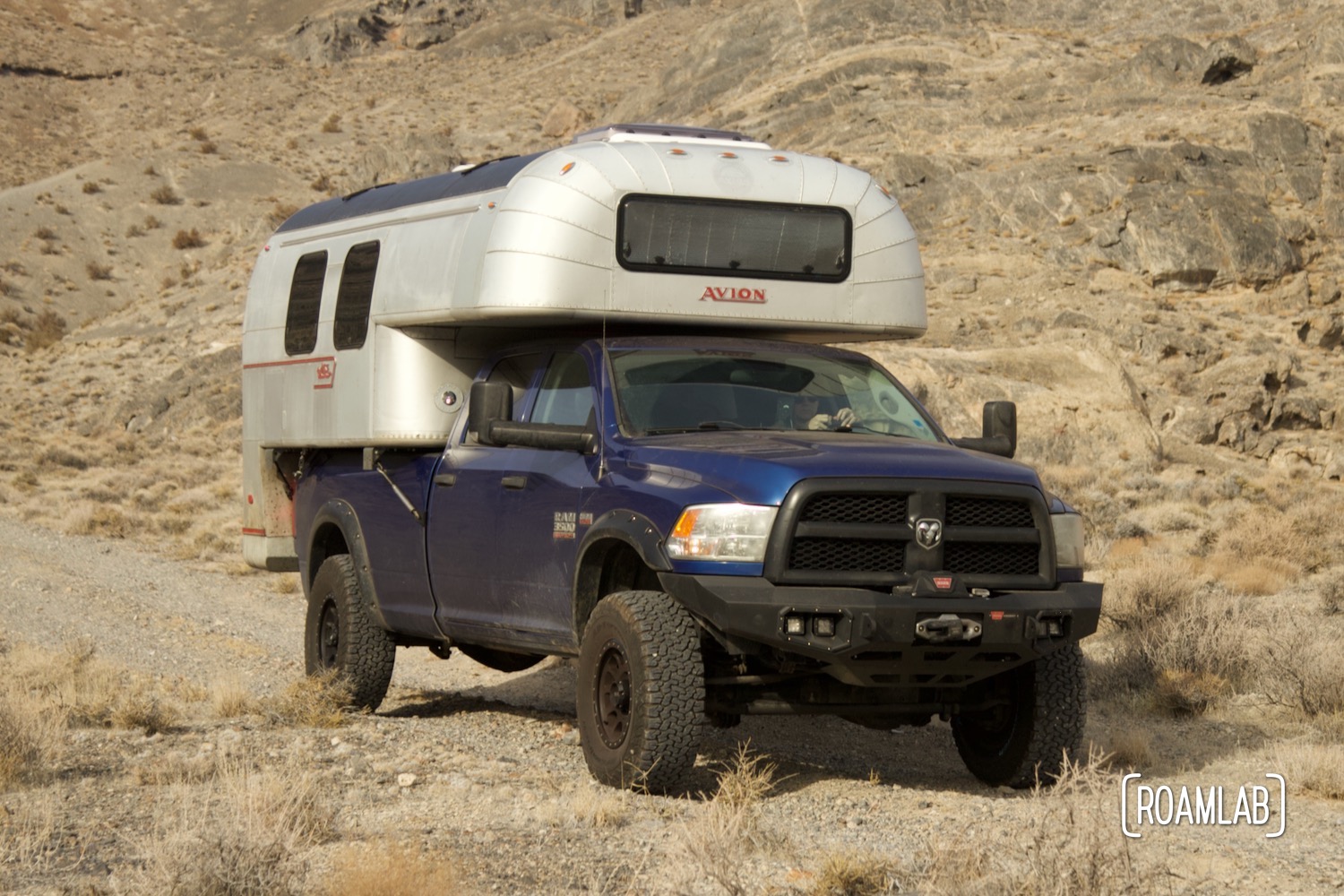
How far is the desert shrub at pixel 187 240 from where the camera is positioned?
5400 centimetres

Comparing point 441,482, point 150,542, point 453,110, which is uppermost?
point 453,110

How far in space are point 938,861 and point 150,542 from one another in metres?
19.8

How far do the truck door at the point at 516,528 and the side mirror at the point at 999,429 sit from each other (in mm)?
2196

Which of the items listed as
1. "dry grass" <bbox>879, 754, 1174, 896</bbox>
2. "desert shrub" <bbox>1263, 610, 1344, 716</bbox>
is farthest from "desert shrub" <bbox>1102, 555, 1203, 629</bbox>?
"dry grass" <bbox>879, 754, 1174, 896</bbox>

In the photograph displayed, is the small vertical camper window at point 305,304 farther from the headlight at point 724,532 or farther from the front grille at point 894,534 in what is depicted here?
the front grille at point 894,534

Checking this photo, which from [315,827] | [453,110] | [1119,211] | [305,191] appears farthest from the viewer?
[453,110]

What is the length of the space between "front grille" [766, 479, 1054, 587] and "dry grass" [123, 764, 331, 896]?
2194 mm

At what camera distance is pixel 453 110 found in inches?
2805

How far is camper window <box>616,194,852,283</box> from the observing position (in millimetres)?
8523

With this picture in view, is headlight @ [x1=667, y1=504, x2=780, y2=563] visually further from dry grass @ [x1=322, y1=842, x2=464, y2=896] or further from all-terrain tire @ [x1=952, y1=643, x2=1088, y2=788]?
dry grass @ [x1=322, y1=842, x2=464, y2=896]

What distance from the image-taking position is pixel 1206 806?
705cm

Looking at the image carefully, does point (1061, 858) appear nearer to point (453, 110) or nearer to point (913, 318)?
point (913, 318)

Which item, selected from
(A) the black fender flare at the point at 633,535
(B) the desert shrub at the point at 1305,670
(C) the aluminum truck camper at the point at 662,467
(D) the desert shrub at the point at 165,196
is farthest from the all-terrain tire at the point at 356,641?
(D) the desert shrub at the point at 165,196

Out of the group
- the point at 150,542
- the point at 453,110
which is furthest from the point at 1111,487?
the point at 453,110
